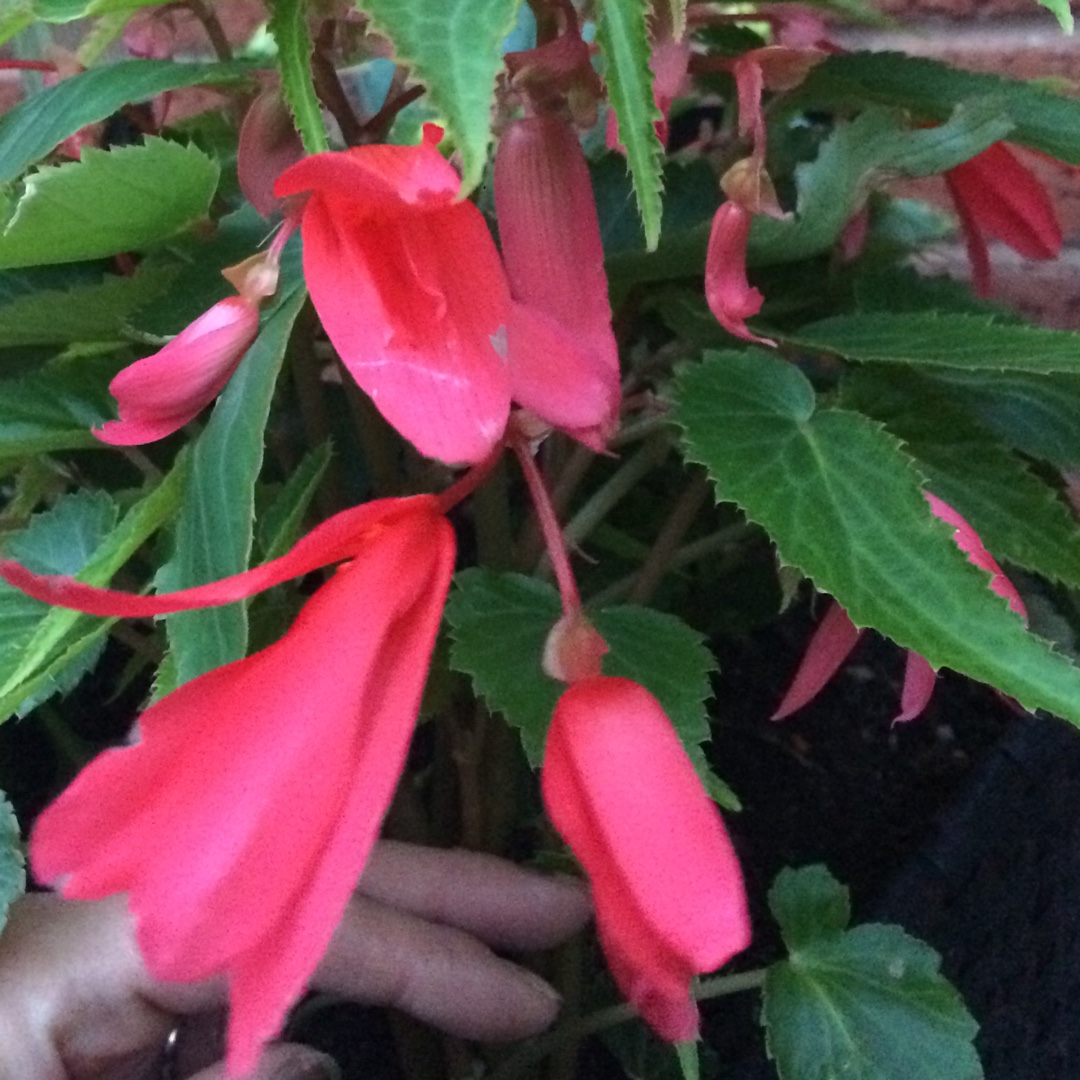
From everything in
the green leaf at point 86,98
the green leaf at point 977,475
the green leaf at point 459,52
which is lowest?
the green leaf at point 977,475

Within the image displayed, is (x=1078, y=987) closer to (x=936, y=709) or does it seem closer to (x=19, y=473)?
(x=936, y=709)

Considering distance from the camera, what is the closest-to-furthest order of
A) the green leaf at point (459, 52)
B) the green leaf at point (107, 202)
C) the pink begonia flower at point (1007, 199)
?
the green leaf at point (459, 52) → the green leaf at point (107, 202) → the pink begonia flower at point (1007, 199)

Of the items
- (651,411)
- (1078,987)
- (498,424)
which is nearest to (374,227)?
(498,424)

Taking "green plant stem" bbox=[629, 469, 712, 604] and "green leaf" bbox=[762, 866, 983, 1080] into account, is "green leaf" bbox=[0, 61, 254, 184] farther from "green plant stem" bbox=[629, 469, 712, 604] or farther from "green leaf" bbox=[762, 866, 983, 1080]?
"green leaf" bbox=[762, 866, 983, 1080]

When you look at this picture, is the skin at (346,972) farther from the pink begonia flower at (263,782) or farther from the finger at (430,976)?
the pink begonia flower at (263,782)

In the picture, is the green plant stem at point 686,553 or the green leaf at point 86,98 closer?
the green leaf at point 86,98

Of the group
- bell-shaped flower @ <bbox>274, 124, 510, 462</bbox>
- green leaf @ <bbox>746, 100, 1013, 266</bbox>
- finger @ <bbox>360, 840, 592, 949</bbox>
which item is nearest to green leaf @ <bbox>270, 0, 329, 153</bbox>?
bell-shaped flower @ <bbox>274, 124, 510, 462</bbox>

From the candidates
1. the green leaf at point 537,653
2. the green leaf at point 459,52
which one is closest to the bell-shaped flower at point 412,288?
the green leaf at point 459,52

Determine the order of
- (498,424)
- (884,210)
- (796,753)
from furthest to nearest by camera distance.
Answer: (796,753)
(884,210)
(498,424)
